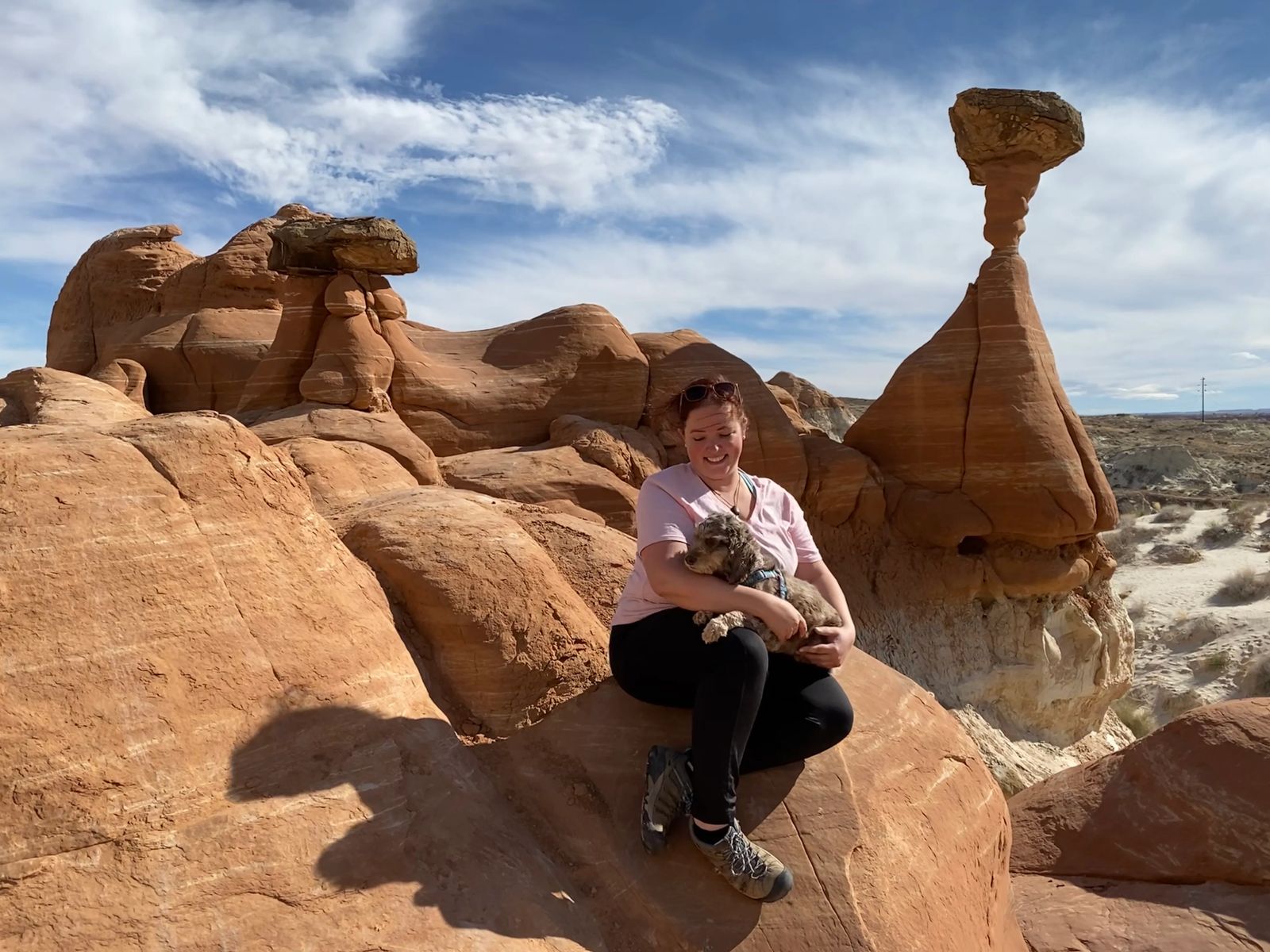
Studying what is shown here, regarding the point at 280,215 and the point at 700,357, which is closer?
the point at 700,357

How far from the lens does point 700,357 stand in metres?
12.7

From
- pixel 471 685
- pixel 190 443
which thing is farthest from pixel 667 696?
pixel 190 443

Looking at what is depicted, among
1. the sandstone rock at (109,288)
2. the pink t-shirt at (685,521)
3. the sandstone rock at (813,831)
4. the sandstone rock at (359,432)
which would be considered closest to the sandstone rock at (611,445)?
the sandstone rock at (359,432)

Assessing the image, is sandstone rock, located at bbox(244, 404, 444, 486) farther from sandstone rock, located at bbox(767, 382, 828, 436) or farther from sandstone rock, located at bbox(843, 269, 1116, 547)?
sandstone rock, located at bbox(843, 269, 1116, 547)

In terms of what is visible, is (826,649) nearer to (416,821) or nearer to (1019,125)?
(416,821)

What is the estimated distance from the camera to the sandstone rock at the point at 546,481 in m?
9.09

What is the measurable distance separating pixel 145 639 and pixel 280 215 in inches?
574

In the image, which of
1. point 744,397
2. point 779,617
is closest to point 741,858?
point 779,617

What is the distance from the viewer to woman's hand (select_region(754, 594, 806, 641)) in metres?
2.48

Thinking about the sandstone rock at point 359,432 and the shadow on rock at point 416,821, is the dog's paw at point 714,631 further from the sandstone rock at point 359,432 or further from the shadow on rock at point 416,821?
the sandstone rock at point 359,432

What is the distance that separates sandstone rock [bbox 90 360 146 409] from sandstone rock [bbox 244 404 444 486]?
294cm

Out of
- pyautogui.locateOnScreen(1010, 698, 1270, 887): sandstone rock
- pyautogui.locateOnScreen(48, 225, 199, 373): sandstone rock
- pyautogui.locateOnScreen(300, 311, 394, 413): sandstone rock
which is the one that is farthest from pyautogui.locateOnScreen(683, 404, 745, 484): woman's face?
pyautogui.locateOnScreen(48, 225, 199, 373): sandstone rock

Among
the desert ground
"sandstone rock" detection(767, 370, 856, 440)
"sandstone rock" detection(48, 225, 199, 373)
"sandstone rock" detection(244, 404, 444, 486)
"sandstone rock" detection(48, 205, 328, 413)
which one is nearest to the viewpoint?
"sandstone rock" detection(244, 404, 444, 486)

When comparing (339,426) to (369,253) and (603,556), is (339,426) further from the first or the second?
(603,556)
